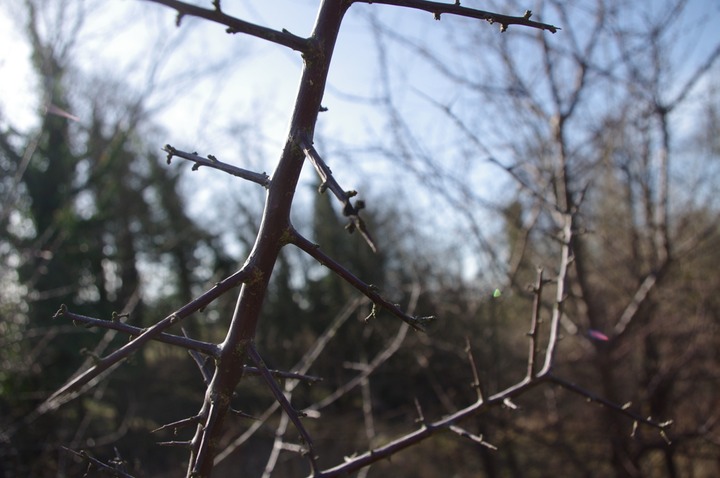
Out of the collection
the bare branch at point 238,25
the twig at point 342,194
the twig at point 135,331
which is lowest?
the twig at point 135,331

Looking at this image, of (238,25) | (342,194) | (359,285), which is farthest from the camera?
(359,285)

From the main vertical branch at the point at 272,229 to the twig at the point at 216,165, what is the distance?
0.09 feet

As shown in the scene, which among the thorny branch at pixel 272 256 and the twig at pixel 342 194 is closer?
the twig at pixel 342 194

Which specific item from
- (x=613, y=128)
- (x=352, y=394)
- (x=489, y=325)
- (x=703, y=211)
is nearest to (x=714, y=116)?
(x=703, y=211)

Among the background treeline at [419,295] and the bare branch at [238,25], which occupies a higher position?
the background treeline at [419,295]

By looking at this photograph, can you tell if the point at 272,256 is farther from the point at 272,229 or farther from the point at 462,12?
the point at 462,12

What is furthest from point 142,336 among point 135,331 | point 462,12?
point 462,12

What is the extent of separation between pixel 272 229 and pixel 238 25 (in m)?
0.33

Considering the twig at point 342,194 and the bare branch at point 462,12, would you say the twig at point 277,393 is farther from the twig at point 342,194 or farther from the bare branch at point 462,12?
the bare branch at point 462,12

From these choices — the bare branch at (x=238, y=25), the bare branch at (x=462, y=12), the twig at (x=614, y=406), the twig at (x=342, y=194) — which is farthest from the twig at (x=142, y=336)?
the twig at (x=614, y=406)

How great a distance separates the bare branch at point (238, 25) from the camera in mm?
852

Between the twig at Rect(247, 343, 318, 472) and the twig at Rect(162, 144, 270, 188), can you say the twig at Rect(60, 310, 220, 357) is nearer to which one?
the twig at Rect(247, 343, 318, 472)

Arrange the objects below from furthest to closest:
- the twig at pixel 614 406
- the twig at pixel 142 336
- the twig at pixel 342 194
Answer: the twig at pixel 614 406 < the twig at pixel 142 336 < the twig at pixel 342 194

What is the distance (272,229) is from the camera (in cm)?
106
